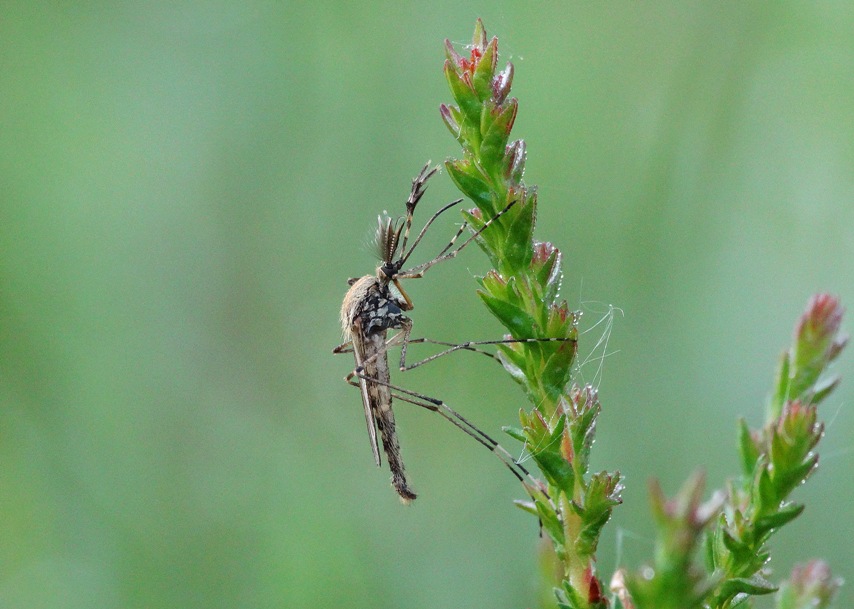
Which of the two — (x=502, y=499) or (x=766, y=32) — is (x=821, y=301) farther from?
(x=766, y=32)

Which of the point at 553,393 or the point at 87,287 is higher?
the point at 87,287

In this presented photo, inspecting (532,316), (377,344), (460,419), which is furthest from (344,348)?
(532,316)

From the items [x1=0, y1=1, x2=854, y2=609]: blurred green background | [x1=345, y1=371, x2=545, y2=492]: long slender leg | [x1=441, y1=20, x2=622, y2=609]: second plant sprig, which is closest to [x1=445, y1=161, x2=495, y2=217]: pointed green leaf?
[x1=441, y1=20, x2=622, y2=609]: second plant sprig

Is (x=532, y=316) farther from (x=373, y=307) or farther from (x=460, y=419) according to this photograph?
(x=460, y=419)

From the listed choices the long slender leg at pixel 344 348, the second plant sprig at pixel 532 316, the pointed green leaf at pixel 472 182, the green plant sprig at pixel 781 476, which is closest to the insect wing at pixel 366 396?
the long slender leg at pixel 344 348

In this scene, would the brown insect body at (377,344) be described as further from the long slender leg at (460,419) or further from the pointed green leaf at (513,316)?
the pointed green leaf at (513,316)

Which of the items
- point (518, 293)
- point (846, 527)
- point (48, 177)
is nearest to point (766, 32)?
point (846, 527)

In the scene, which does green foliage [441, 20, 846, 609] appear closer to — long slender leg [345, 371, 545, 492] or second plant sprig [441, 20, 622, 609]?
second plant sprig [441, 20, 622, 609]
